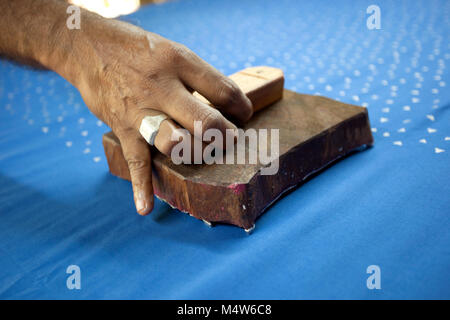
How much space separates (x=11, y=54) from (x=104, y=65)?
30 cm

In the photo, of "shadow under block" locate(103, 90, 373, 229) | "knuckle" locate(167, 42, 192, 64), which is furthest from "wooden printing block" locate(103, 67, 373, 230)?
"knuckle" locate(167, 42, 192, 64)

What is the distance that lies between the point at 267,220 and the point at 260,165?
98 millimetres

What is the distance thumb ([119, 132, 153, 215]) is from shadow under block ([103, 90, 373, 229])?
0.02 m

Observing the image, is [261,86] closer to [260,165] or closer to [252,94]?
[252,94]

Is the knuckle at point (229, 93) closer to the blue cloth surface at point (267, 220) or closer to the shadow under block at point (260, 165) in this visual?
the shadow under block at point (260, 165)

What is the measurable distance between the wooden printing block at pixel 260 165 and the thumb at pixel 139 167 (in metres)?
0.02

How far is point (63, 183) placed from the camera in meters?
0.86

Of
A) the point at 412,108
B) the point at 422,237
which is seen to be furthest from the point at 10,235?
the point at 412,108

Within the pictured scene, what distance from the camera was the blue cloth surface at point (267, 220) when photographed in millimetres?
561

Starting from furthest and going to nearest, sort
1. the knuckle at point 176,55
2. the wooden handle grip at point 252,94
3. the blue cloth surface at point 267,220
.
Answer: the wooden handle grip at point 252,94
the knuckle at point 176,55
the blue cloth surface at point 267,220

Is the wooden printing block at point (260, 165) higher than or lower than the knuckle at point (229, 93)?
lower

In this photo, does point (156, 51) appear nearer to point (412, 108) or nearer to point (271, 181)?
point (271, 181)

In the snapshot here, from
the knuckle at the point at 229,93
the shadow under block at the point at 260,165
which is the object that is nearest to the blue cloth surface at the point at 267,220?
the shadow under block at the point at 260,165
